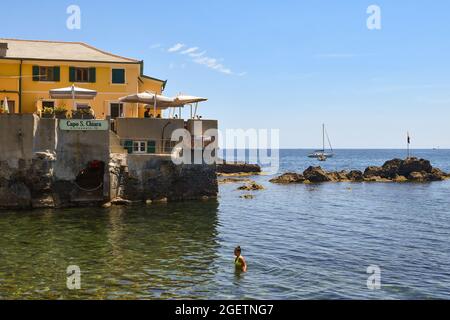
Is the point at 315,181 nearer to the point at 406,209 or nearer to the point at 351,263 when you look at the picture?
the point at 406,209

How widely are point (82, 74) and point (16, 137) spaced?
35.9ft

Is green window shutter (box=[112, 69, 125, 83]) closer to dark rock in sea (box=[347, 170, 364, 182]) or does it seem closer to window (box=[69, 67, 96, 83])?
window (box=[69, 67, 96, 83])

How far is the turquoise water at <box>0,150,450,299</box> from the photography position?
17.9 metres

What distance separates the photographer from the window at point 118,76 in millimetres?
44094

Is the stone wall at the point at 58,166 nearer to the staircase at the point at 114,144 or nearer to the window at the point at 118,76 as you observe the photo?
the staircase at the point at 114,144

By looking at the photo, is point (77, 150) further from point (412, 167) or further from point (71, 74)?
point (412, 167)

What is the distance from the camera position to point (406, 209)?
153 ft

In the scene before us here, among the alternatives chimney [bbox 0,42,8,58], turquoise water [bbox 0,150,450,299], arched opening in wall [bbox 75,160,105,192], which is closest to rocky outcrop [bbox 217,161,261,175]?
turquoise water [bbox 0,150,450,299]

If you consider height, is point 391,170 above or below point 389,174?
above

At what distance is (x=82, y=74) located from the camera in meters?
43.8

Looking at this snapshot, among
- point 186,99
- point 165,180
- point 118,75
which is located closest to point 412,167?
point 186,99

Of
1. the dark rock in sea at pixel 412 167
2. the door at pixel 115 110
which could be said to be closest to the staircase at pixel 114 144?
the door at pixel 115 110
